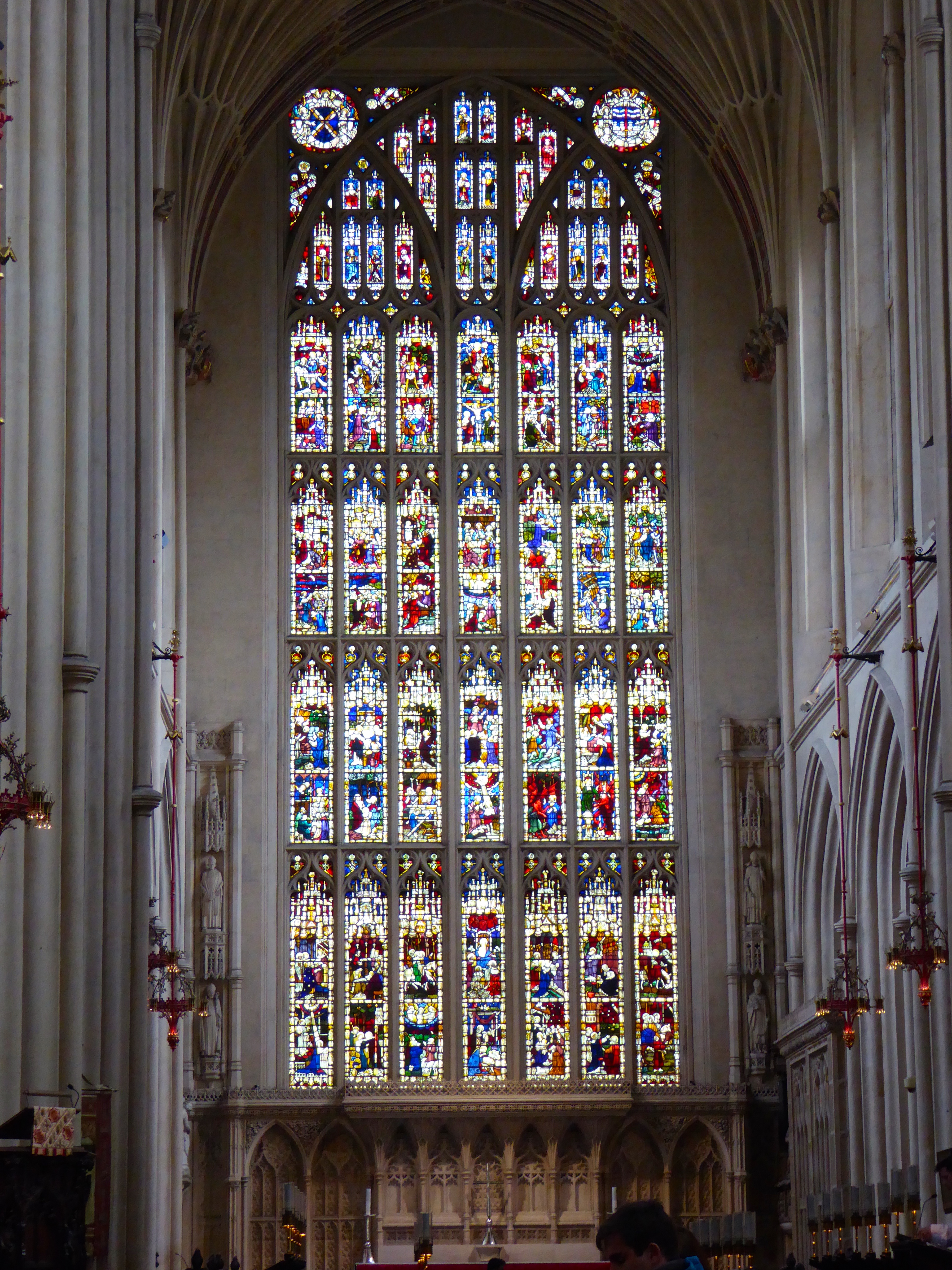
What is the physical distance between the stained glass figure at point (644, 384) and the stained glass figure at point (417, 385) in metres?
2.55

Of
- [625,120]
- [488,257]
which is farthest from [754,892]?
[625,120]

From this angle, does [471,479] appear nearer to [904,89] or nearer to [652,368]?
[652,368]

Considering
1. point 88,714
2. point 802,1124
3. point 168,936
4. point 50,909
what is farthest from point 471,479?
point 50,909

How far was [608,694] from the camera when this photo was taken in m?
Answer: 29.1

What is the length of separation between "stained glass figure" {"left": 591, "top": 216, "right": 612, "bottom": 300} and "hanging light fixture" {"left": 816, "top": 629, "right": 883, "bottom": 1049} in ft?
24.2

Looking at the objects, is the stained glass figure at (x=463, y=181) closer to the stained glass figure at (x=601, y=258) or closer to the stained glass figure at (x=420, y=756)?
the stained glass figure at (x=601, y=258)

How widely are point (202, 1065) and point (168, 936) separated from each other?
2.53 meters

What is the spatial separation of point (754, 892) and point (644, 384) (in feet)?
23.1

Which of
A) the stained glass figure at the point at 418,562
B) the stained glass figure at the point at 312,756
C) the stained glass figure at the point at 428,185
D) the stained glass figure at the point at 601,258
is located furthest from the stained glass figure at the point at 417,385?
the stained glass figure at the point at 312,756

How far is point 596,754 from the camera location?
28969 millimetres

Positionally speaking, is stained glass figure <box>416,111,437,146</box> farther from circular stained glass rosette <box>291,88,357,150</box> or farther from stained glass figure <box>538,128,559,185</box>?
stained glass figure <box>538,128,559,185</box>

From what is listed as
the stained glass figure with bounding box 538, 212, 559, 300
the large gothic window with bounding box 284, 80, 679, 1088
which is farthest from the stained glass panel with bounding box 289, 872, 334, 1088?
the stained glass figure with bounding box 538, 212, 559, 300

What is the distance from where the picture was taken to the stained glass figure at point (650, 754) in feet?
94.3

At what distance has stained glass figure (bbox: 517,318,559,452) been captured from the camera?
29.9 m
